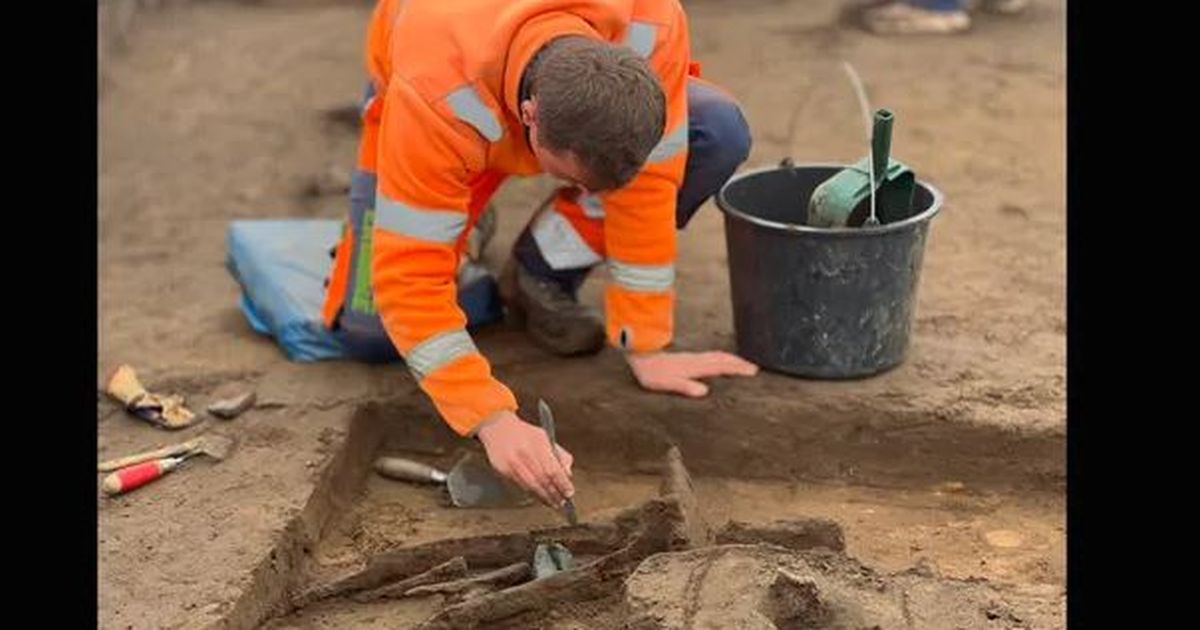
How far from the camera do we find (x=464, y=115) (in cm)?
326

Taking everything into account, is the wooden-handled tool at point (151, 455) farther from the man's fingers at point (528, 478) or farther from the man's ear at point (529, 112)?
the man's ear at point (529, 112)

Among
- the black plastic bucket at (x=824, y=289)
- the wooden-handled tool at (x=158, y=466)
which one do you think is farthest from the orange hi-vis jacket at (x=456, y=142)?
the wooden-handled tool at (x=158, y=466)

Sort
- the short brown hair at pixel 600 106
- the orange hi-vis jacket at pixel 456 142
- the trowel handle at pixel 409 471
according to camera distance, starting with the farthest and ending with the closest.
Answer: the trowel handle at pixel 409 471 → the orange hi-vis jacket at pixel 456 142 → the short brown hair at pixel 600 106

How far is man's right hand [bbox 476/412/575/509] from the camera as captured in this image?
3236mm

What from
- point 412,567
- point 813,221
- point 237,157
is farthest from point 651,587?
point 237,157

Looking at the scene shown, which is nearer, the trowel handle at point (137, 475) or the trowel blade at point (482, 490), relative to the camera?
the trowel handle at point (137, 475)

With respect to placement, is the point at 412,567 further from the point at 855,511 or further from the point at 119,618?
the point at 855,511

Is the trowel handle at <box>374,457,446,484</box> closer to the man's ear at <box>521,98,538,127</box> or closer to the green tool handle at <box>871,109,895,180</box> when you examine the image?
the man's ear at <box>521,98,538,127</box>

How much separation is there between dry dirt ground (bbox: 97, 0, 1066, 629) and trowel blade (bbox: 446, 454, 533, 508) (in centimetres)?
5

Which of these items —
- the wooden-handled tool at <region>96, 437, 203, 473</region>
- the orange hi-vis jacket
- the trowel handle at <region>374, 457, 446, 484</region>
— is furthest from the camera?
the trowel handle at <region>374, 457, 446, 484</region>

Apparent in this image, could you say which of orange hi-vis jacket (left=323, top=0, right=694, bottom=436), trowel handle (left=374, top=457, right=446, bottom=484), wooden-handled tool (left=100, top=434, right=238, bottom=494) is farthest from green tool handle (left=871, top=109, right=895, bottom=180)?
wooden-handled tool (left=100, top=434, right=238, bottom=494)

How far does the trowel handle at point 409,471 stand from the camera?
3775 mm

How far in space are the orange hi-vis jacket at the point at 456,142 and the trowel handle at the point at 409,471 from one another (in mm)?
427

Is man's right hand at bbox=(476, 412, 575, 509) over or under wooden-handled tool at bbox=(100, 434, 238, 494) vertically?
over
